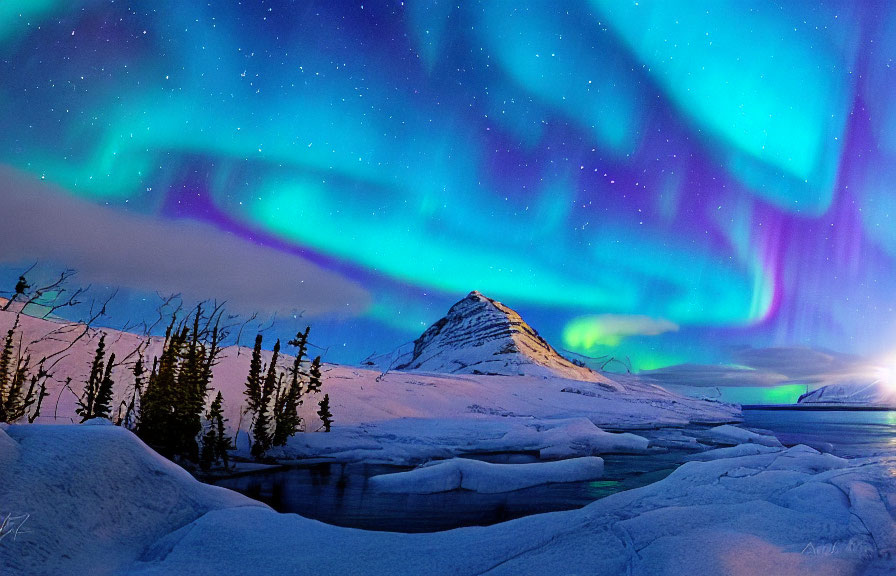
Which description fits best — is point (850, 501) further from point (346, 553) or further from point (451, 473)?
point (451, 473)

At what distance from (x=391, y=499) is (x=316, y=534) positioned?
9.65 meters

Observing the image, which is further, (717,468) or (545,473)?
(545,473)

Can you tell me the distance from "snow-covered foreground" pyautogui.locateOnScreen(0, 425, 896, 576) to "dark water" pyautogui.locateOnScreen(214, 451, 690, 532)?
5.36m

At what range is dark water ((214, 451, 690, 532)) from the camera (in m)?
14.1

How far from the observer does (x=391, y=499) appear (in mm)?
17094

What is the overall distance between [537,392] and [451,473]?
163 feet

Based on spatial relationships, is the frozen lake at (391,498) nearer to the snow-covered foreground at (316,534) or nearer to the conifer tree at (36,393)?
the snow-covered foreground at (316,534)

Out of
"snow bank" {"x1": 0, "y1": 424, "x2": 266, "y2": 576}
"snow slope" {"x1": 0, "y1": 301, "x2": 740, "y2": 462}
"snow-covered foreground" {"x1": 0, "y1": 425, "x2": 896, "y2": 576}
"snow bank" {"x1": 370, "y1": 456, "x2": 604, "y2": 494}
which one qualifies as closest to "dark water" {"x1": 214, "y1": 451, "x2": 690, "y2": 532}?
"snow bank" {"x1": 370, "y1": 456, "x2": 604, "y2": 494}

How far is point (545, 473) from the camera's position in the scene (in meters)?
20.9

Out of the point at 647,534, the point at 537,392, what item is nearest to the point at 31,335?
the point at 647,534

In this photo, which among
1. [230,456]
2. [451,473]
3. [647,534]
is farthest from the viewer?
[230,456]

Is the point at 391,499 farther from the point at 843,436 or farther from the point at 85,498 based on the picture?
the point at 843,436

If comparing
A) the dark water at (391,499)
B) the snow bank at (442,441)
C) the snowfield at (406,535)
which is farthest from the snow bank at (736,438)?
the snowfield at (406,535)

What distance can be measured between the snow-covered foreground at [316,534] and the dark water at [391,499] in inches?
211
